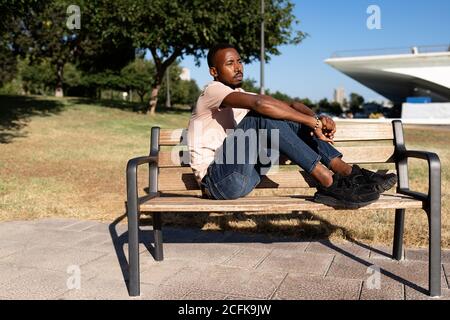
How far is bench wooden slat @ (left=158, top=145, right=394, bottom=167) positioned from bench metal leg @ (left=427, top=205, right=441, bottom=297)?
0.80m

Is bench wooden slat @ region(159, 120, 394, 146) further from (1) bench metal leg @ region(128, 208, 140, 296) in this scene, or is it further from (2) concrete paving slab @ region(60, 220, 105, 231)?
(2) concrete paving slab @ region(60, 220, 105, 231)

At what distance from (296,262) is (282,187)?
59 centimetres

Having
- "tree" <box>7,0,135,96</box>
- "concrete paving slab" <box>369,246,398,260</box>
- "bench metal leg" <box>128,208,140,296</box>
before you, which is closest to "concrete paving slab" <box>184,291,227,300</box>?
"bench metal leg" <box>128,208,140,296</box>

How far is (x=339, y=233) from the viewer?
13.3ft

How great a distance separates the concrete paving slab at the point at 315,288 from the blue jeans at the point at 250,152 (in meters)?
0.68

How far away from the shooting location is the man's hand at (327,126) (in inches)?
110

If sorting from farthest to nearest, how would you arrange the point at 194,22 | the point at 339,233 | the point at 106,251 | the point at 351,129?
the point at 194,22, the point at 339,233, the point at 106,251, the point at 351,129

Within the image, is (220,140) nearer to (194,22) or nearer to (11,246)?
(11,246)

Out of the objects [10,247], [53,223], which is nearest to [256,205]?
[10,247]

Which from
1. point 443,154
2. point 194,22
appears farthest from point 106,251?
point 194,22

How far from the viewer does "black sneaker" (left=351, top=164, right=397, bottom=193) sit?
2604 mm

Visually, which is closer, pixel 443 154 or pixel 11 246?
pixel 11 246

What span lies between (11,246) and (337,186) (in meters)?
2.86

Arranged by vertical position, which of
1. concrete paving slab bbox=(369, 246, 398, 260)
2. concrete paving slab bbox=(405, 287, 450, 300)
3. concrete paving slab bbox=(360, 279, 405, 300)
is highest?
concrete paving slab bbox=(405, 287, 450, 300)
